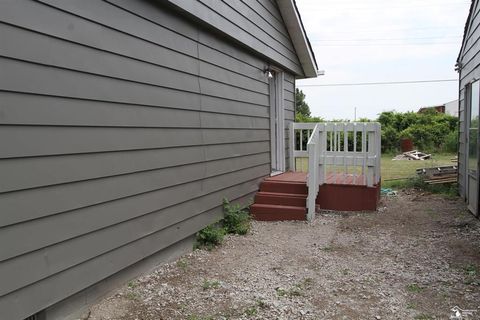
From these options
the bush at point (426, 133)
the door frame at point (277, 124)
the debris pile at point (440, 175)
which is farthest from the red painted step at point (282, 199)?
the bush at point (426, 133)

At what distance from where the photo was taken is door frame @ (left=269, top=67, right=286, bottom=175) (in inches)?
330

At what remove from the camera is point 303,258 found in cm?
461

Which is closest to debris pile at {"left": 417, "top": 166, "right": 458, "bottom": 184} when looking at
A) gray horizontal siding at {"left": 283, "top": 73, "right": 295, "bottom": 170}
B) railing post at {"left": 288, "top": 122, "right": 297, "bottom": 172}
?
railing post at {"left": 288, "top": 122, "right": 297, "bottom": 172}

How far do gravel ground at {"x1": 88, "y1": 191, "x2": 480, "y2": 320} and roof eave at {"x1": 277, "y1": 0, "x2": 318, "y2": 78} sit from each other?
4215 mm

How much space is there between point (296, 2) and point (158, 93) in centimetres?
496

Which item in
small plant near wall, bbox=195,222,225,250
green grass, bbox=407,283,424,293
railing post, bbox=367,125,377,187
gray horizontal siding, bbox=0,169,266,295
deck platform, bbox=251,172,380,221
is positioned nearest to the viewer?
gray horizontal siding, bbox=0,169,266,295

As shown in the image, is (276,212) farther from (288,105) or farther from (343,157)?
(288,105)

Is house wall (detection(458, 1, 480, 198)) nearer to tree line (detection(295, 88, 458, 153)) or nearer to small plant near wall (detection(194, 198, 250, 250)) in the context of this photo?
small plant near wall (detection(194, 198, 250, 250))

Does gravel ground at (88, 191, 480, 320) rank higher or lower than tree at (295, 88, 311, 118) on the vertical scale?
lower

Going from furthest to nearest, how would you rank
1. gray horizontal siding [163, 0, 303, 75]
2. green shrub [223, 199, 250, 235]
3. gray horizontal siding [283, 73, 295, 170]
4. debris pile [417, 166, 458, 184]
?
1. debris pile [417, 166, 458, 184]
2. gray horizontal siding [283, 73, 295, 170]
3. green shrub [223, 199, 250, 235]
4. gray horizontal siding [163, 0, 303, 75]

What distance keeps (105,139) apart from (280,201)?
4.01 metres

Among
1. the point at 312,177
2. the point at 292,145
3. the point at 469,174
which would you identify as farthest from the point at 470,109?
the point at 292,145

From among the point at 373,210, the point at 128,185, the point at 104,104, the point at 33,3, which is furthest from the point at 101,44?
the point at 373,210

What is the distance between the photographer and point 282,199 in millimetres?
6719
